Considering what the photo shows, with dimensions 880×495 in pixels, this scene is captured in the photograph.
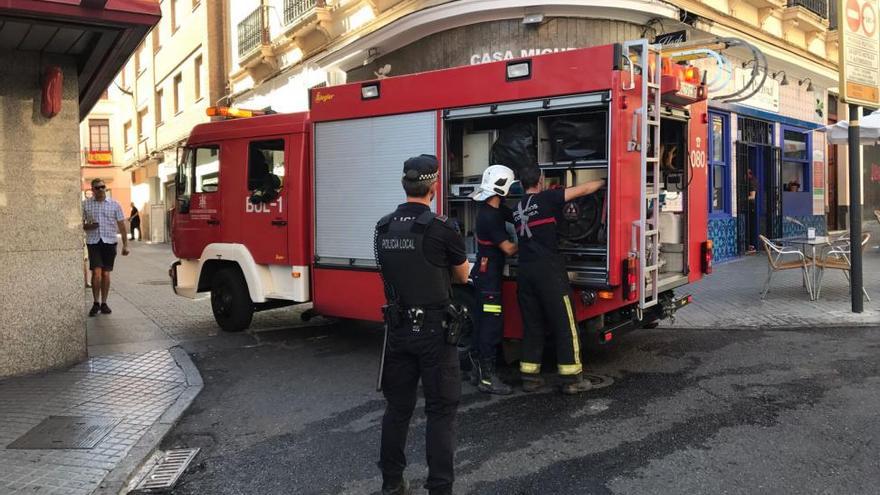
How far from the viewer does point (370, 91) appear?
21.5ft

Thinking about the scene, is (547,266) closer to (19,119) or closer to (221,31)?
(19,119)

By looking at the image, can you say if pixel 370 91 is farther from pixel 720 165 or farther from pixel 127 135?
pixel 127 135

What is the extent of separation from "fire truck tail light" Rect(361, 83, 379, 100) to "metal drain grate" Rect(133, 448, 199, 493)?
3.45 m

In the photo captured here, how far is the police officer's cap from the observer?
368cm

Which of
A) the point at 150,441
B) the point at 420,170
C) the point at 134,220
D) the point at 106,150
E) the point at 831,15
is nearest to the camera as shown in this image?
the point at 420,170

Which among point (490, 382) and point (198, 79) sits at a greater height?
point (198, 79)

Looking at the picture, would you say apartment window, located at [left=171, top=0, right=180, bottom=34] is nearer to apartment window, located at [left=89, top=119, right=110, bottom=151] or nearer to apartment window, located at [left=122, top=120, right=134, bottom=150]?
apartment window, located at [left=122, top=120, right=134, bottom=150]

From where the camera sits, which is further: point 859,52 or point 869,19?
point 869,19

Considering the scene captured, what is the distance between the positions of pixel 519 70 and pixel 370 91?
1.59 metres

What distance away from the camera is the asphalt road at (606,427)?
3.90 meters

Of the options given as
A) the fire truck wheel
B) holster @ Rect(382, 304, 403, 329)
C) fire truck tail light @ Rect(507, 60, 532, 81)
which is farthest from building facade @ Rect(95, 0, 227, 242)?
holster @ Rect(382, 304, 403, 329)

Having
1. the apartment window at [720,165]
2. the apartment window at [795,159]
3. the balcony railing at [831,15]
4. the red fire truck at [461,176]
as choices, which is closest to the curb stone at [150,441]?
the red fire truck at [461,176]

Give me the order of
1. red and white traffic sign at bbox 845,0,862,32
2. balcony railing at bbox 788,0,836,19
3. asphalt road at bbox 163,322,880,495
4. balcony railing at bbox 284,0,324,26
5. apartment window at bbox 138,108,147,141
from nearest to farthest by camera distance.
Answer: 1. asphalt road at bbox 163,322,880,495
2. red and white traffic sign at bbox 845,0,862,32
3. balcony railing at bbox 788,0,836,19
4. balcony railing at bbox 284,0,324,26
5. apartment window at bbox 138,108,147,141

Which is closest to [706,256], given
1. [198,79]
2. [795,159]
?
[795,159]
